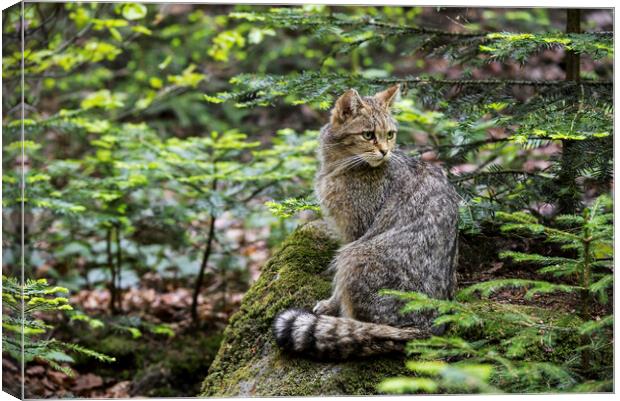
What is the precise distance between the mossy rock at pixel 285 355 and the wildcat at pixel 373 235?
92 mm

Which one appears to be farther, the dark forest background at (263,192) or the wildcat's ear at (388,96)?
the wildcat's ear at (388,96)

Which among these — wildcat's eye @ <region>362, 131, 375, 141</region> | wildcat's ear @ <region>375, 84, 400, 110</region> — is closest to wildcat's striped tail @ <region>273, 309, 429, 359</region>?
wildcat's eye @ <region>362, 131, 375, 141</region>

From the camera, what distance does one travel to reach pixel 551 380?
3.41 m

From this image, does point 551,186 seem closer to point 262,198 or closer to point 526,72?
point 262,198

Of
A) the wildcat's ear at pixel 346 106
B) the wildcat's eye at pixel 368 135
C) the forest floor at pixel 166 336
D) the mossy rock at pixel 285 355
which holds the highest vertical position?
the wildcat's ear at pixel 346 106

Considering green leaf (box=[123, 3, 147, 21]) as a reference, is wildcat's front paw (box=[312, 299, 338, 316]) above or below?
below

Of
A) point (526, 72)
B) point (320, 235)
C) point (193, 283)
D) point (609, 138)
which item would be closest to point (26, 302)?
point (320, 235)

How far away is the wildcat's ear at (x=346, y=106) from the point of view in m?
4.07

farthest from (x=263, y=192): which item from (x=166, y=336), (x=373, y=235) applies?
(x=373, y=235)

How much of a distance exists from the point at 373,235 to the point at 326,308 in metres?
0.50

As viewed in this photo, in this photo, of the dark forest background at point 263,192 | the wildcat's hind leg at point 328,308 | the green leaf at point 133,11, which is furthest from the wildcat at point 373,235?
the green leaf at point 133,11

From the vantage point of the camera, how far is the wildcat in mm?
3621

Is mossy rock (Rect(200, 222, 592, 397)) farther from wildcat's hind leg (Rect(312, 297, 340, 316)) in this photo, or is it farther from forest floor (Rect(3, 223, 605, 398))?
forest floor (Rect(3, 223, 605, 398))

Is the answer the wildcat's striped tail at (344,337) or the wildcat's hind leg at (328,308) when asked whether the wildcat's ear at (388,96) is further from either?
the wildcat's striped tail at (344,337)
